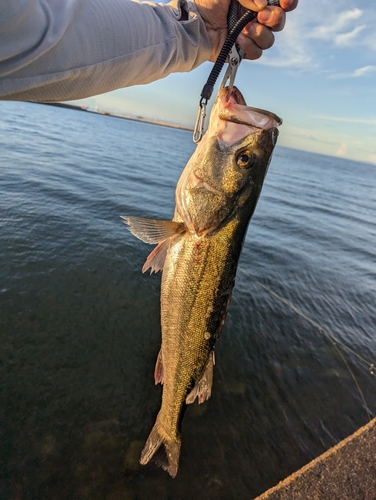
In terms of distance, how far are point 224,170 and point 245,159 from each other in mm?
179

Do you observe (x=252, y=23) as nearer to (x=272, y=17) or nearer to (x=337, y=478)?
(x=272, y=17)

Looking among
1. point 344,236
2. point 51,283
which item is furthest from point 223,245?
point 344,236

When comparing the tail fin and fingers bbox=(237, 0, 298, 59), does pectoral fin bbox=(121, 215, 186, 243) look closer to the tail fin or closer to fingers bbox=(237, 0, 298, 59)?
fingers bbox=(237, 0, 298, 59)

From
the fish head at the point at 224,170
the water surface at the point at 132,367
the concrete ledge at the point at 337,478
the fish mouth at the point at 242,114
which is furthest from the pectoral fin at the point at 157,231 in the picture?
the water surface at the point at 132,367

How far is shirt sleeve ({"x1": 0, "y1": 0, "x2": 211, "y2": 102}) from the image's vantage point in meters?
1.30

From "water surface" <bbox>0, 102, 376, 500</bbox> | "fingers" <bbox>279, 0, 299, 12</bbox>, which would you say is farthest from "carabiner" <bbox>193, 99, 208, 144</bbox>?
"water surface" <bbox>0, 102, 376, 500</bbox>

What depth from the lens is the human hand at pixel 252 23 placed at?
1935mm

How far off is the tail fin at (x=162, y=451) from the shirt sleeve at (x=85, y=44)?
9.61 ft

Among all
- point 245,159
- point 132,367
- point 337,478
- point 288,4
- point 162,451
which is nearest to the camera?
point 288,4

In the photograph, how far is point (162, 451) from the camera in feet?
9.34

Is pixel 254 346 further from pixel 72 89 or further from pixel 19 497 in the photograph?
pixel 72 89

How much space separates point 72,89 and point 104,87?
27 cm

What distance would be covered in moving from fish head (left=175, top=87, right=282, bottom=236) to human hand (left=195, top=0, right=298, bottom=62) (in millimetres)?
552

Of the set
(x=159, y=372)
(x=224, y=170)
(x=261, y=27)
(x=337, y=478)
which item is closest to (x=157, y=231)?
(x=224, y=170)
